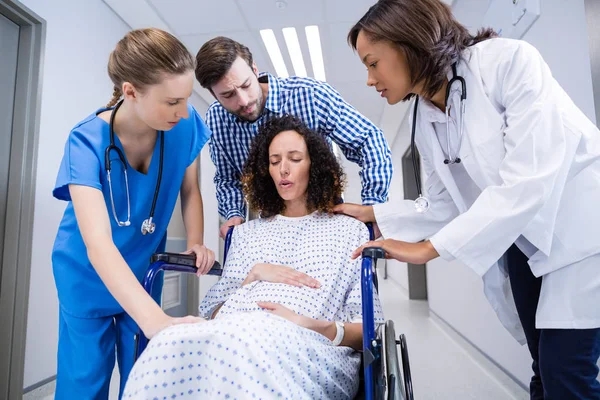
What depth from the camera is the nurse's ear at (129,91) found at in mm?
1021

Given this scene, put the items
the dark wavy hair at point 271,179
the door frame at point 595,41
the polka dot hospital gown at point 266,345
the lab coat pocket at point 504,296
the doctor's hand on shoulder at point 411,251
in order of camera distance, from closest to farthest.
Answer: the polka dot hospital gown at point 266,345 < the doctor's hand on shoulder at point 411,251 < the lab coat pocket at point 504,296 < the door frame at point 595,41 < the dark wavy hair at point 271,179

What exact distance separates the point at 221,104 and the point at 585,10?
1.32m

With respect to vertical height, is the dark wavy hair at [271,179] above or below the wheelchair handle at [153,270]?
above

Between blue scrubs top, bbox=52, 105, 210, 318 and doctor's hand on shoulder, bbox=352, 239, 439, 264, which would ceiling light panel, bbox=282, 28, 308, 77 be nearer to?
blue scrubs top, bbox=52, 105, 210, 318

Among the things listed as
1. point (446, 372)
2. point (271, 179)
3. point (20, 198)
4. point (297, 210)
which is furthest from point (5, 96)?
point (446, 372)

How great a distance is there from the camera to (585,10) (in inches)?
51.4

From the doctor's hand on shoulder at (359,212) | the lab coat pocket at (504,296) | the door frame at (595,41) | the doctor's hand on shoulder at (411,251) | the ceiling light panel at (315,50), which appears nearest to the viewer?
the doctor's hand on shoulder at (411,251)

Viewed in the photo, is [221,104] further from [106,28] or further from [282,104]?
[106,28]

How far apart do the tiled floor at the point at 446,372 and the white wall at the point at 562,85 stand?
0.08 metres

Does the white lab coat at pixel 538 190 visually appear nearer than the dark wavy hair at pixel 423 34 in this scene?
Yes

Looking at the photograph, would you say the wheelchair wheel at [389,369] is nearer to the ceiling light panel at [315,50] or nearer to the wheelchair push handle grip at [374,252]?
the wheelchair push handle grip at [374,252]

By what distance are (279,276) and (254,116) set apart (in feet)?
2.25

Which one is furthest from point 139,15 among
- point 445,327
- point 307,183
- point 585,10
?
point 445,327

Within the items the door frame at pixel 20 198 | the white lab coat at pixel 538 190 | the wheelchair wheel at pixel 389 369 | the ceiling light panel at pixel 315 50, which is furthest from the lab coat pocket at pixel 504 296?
the ceiling light panel at pixel 315 50
